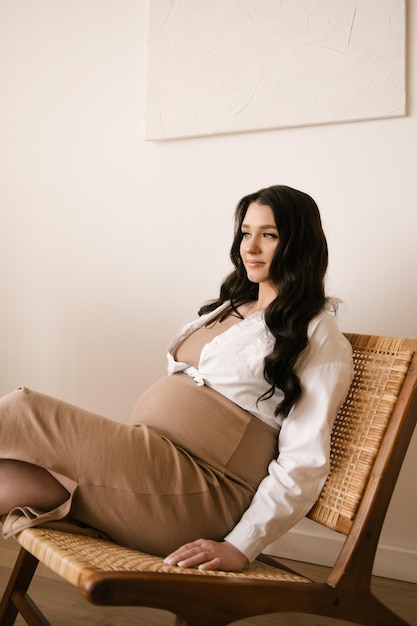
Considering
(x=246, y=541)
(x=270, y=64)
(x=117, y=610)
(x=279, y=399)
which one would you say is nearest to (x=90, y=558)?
(x=246, y=541)

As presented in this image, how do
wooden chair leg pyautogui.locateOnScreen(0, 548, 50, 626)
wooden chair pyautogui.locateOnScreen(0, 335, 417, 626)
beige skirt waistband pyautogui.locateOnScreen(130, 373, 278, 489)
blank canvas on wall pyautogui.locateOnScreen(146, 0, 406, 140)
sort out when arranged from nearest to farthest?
wooden chair pyautogui.locateOnScreen(0, 335, 417, 626) → beige skirt waistband pyautogui.locateOnScreen(130, 373, 278, 489) → wooden chair leg pyautogui.locateOnScreen(0, 548, 50, 626) → blank canvas on wall pyautogui.locateOnScreen(146, 0, 406, 140)

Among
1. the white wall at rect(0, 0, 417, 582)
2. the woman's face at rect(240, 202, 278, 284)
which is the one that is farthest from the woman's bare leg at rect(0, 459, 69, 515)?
the white wall at rect(0, 0, 417, 582)

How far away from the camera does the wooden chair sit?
42.7 inches

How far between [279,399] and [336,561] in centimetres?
41

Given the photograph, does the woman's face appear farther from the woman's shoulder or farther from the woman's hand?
the woman's hand

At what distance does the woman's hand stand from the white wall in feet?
3.26

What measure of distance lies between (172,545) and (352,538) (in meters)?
0.39

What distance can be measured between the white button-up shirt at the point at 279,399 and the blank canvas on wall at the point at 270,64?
930 mm

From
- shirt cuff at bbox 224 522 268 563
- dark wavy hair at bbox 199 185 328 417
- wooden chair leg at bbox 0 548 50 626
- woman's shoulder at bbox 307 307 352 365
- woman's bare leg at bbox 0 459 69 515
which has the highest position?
dark wavy hair at bbox 199 185 328 417

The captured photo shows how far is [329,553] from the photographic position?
2.24m

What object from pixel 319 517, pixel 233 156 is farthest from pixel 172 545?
pixel 233 156

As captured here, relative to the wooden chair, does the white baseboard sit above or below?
below

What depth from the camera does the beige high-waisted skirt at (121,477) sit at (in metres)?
1.36

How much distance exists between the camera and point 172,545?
138 cm
